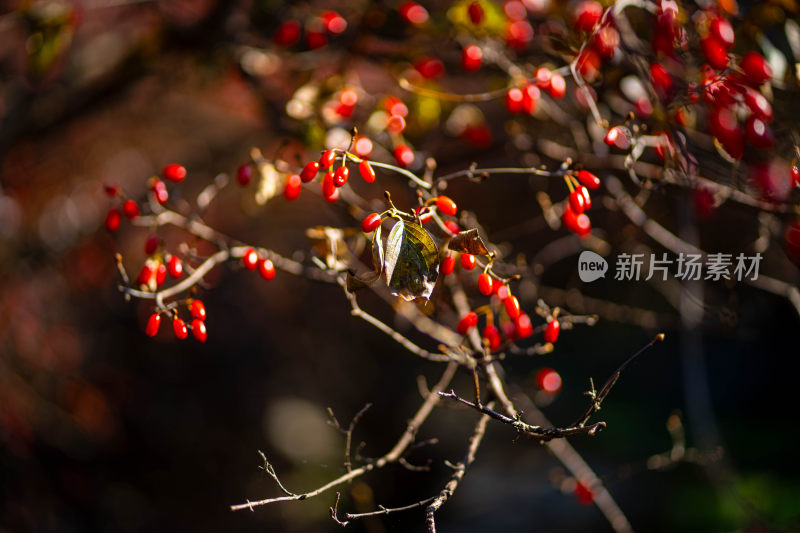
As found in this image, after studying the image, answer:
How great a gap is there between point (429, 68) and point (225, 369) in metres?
3.41

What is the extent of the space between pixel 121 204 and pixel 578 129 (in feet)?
4.32

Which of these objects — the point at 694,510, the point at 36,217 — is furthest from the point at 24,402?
the point at 694,510

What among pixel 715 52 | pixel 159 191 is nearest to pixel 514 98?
pixel 715 52

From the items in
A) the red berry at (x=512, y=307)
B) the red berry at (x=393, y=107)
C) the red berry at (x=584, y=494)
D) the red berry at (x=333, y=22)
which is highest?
the red berry at (x=333, y=22)

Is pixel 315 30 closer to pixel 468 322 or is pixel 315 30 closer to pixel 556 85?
pixel 556 85

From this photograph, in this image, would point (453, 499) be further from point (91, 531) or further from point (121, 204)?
point (121, 204)

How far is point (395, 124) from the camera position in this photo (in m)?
1.52

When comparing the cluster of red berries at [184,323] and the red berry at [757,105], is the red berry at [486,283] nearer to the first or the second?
the cluster of red berries at [184,323]

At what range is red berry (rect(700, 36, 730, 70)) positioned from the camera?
120cm

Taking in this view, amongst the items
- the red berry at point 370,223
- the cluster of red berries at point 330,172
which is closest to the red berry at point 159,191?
the cluster of red berries at point 330,172

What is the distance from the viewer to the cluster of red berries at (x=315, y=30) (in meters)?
1.72

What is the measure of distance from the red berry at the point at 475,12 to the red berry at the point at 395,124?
1.16ft

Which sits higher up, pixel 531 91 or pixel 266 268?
pixel 531 91

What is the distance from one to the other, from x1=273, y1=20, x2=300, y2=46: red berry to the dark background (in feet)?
0.81
